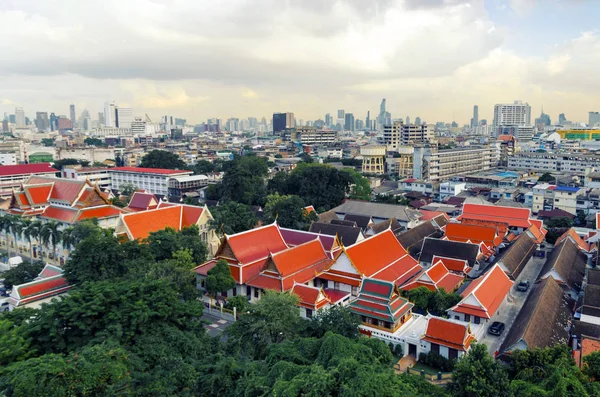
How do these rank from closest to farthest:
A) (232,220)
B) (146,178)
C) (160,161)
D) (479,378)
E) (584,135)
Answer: (479,378)
(232,220)
(146,178)
(160,161)
(584,135)

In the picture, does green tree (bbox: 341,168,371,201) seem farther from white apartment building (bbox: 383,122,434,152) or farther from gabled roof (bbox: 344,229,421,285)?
white apartment building (bbox: 383,122,434,152)

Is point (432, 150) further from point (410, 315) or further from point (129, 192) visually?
point (410, 315)

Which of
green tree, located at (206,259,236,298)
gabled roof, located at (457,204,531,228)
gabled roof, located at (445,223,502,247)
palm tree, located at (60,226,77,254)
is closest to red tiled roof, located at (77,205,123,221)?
palm tree, located at (60,226,77,254)

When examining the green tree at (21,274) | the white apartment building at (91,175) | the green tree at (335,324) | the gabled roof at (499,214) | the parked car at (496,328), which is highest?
the white apartment building at (91,175)

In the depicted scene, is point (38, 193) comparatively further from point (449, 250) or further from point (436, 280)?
point (449, 250)

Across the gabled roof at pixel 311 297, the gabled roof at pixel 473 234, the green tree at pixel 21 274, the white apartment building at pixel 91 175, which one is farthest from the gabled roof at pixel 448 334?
the white apartment building at pixel 91 175

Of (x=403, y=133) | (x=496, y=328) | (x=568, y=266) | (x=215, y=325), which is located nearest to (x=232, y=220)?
(x=215, y=325)

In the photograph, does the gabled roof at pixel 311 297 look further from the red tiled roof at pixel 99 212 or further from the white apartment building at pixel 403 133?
the white apartment building at pixel 403 133
